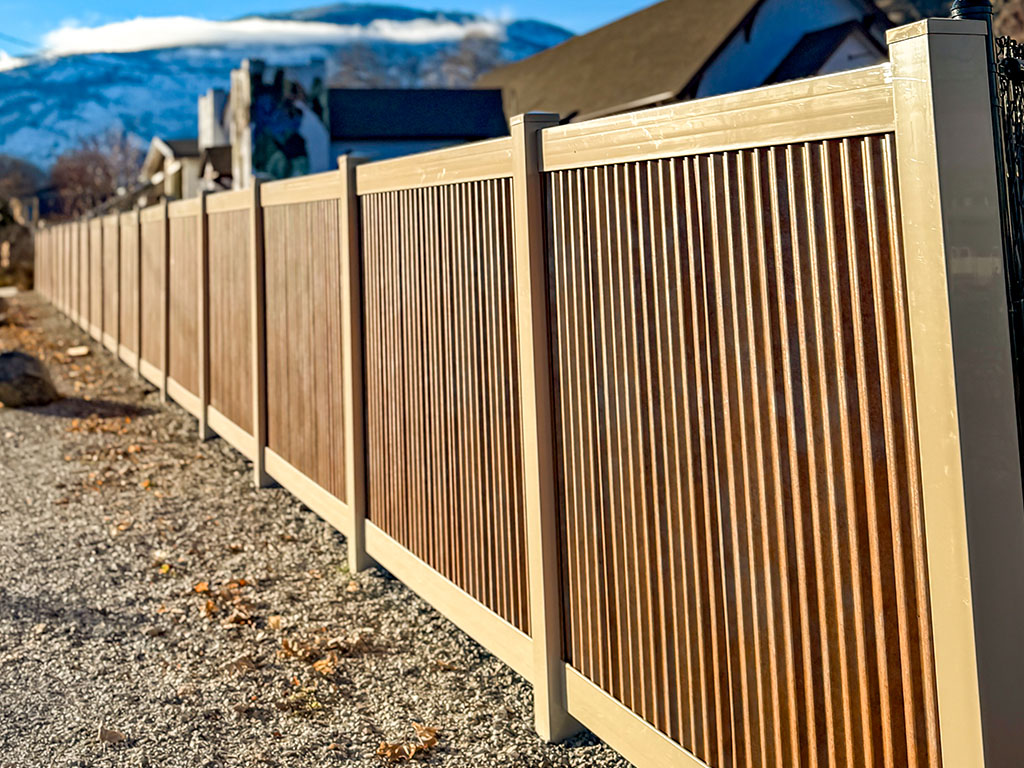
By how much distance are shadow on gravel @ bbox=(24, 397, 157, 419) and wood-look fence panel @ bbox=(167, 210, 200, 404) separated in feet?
1.99

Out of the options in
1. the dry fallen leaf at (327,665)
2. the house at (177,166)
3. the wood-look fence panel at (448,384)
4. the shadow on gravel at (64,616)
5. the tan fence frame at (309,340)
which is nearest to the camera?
the wood-look fence panel at (448,384)

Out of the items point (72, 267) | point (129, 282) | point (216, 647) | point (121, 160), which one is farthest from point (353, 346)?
point (121, 160)

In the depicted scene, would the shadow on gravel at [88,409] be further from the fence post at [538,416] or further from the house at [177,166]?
the house at [177,166]

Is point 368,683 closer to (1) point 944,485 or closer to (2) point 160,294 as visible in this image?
(1) point 944,485

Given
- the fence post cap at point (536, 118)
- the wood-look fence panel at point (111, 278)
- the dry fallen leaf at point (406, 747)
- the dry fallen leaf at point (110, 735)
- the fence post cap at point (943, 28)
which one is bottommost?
the dry fallen leaf at point (406, 747)

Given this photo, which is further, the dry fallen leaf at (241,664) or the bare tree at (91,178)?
the bare tree at (91,178)

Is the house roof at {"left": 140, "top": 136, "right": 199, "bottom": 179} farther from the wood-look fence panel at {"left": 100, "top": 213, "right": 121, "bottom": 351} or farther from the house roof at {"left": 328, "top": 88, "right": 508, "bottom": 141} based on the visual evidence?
the wood-look fence panel at {"left": 100, "top": 213, "right": 121, "bottom": 351}

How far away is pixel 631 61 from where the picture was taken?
25.8 metres

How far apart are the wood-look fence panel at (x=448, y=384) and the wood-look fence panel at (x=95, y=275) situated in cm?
1387

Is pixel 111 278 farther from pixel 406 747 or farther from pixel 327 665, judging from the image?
pixel 406 747

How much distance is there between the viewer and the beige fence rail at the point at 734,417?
204 cm

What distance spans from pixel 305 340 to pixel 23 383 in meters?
5.92

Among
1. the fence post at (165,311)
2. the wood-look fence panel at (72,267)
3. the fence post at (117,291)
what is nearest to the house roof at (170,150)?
the wood-look fence panel at (72,267)

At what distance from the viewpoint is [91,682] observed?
13.8 ft
